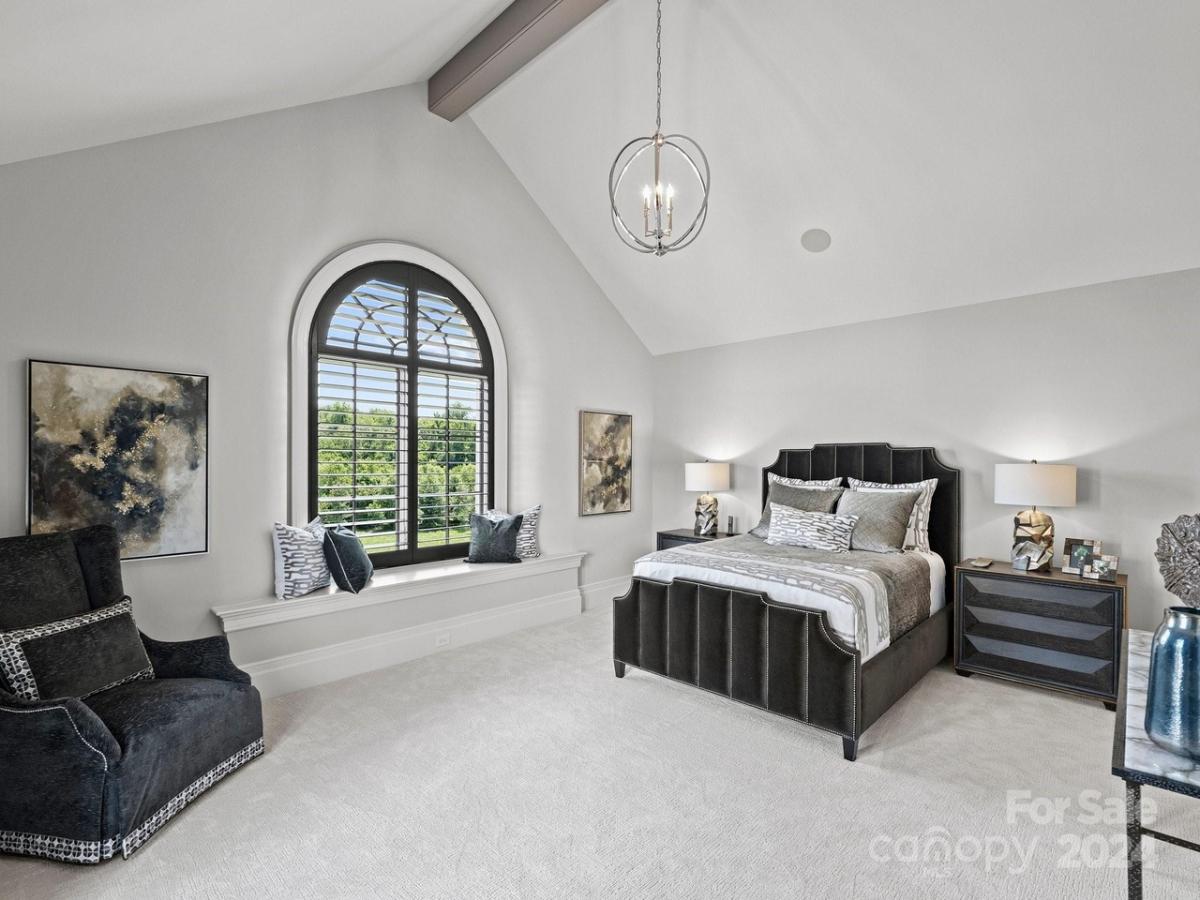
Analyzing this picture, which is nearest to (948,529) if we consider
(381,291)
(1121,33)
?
(1121,33)

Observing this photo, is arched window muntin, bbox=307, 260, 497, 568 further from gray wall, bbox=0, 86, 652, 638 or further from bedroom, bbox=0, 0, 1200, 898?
gray wall, bbox=0, 86, 652, 638

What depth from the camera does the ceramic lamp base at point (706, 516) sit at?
17.9 ft

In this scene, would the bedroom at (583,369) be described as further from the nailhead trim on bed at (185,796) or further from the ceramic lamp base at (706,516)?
the ceramic lamp base at (706,516)

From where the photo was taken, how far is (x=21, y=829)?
1976 millimetres

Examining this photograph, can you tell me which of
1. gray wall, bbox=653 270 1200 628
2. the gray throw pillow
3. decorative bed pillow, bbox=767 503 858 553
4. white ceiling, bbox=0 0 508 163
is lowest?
decorative bed pillow, bbox=767 503 858 553

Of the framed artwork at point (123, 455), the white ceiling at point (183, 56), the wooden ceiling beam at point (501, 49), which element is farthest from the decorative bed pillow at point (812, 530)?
the white ceiling at point (183, 56)

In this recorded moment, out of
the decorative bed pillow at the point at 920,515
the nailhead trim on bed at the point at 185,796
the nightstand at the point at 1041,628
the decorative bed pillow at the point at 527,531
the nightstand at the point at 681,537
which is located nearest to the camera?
the nailhead trim on bed at the point at 185,796

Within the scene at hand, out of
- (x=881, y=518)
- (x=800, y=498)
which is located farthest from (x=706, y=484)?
(x=881, y=518)

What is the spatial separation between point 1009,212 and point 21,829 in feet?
17.6

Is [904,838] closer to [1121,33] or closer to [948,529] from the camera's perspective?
[948,529]

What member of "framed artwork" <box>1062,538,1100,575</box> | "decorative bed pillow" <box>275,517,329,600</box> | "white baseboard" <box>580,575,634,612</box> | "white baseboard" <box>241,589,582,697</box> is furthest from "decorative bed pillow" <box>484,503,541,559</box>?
"framed artwork" <box>1062,538,1100,575</box>

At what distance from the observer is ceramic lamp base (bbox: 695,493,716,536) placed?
545cm

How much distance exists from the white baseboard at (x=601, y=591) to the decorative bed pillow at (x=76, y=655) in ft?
10.7

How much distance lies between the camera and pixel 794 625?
2.89 metres
